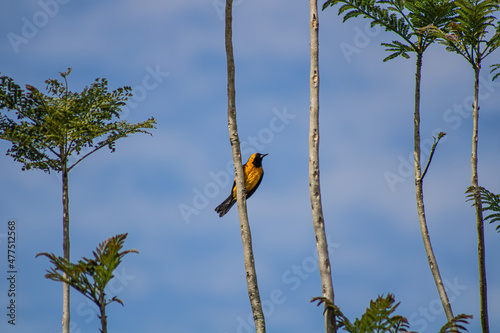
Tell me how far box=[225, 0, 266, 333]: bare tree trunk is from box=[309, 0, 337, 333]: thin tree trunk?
2063 millimetres

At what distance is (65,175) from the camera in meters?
13.6

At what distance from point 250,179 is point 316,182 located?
5186 mm

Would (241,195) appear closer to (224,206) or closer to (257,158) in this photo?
(224,206)

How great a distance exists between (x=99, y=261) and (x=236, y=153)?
4.79 meters

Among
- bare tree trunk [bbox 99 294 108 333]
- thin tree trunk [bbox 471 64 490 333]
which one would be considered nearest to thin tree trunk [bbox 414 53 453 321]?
thin tree trunk [bbox 471 64 490 333]

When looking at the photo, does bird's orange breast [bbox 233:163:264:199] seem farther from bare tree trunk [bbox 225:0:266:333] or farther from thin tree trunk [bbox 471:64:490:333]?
thin tree trunk [bbox 471:64:490:333]

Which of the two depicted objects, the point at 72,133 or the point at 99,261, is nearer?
the point at 99,261

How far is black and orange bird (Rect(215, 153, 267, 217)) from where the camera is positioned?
1434 cm

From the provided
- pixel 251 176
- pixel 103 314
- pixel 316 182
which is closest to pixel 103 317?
pixel 103 314

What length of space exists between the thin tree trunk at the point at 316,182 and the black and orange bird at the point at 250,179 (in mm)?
4791

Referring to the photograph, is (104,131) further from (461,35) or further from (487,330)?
(487,330)

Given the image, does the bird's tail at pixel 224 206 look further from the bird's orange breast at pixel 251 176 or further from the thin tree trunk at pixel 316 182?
the thin tree trunk at pixel 316 182

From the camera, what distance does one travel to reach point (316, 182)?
31.4 ft

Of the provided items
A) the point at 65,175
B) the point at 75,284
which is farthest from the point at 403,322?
the point at 65,175
